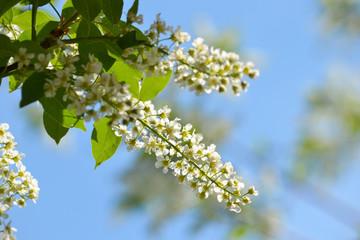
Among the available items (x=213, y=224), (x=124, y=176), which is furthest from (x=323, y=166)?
(x=124, y=176)

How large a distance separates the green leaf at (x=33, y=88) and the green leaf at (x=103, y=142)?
0.67 feet

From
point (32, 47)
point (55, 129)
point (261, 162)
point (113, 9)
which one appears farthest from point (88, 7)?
point (261, 162)

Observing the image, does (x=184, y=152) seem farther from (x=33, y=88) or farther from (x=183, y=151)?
(x=33, y=88)

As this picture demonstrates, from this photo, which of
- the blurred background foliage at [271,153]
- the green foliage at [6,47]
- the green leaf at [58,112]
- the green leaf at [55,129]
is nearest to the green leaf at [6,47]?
the green foliage at [6,47]

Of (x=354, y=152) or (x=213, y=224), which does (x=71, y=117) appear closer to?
(x=213, y=224)

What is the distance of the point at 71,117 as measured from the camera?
0.80 metres

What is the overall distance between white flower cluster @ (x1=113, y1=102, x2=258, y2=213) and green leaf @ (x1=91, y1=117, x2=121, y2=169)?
0.03 m

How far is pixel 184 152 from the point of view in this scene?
0.86 meters

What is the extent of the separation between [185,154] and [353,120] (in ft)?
20.4

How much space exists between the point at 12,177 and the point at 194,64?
18.0 inches

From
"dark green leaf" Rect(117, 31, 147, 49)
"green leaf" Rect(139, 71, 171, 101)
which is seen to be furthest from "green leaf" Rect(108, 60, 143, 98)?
"dark green leaf" Rect(117, 31, 147, 49)

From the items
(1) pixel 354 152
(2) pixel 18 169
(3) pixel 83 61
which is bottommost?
(2) pixel 18 169

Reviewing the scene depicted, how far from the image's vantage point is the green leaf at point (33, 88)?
2.19 feet

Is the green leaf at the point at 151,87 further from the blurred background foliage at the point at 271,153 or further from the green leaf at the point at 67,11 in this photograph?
the blurred background foliage at the point at 271,153
